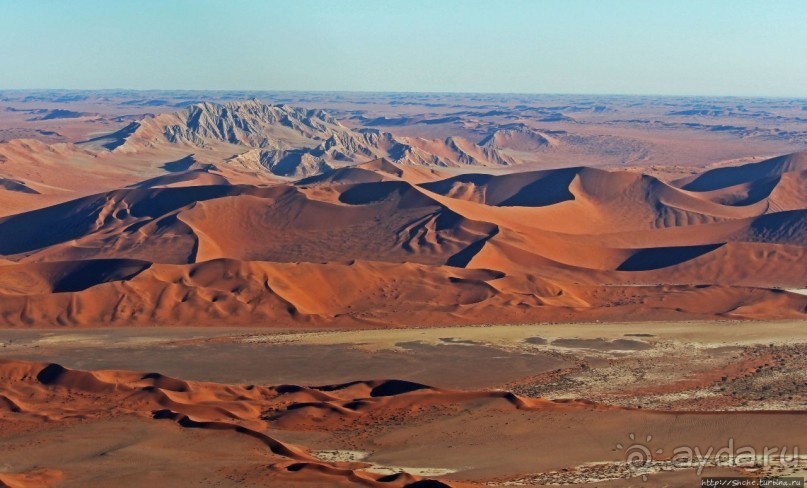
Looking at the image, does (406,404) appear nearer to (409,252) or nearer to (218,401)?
(218,401)

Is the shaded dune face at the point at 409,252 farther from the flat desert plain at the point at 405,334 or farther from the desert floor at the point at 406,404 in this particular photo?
the desert floor at the point at 406,404

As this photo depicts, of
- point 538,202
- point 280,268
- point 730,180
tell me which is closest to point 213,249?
point 280,268

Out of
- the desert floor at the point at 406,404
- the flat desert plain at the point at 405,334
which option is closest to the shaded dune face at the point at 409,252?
the flat desert plain at the point at 405,334

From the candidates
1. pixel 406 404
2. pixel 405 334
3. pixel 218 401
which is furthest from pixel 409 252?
pixel 406 404

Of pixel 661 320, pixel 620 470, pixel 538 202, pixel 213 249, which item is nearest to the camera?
pixel 620 470

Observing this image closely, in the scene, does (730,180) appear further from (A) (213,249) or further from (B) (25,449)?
(B) (25,449)

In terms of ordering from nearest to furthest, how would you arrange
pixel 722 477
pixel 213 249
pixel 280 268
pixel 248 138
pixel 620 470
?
pixel 722 477 < pixel 620 470 < pixel 280 268 < pixel 213 249 < pixel 248 138
